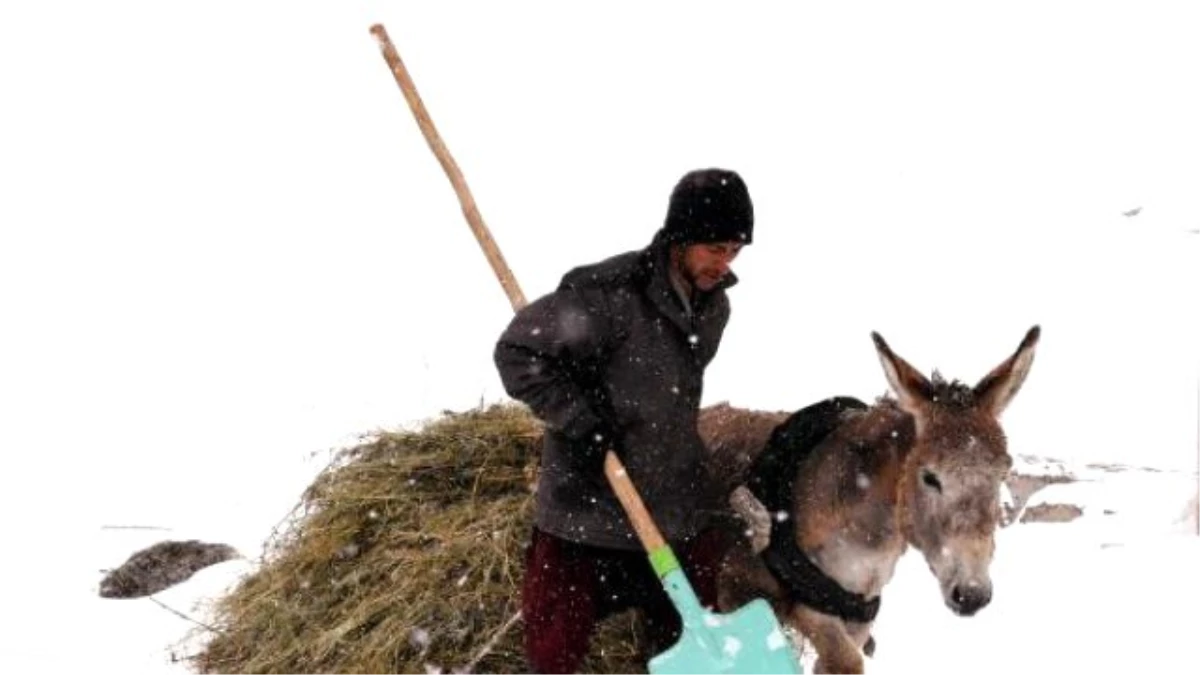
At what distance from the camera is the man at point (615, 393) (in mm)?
3658

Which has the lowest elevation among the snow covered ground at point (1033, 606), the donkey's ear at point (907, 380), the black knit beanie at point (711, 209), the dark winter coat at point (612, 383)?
the snow covered ground at point (1033, 606)

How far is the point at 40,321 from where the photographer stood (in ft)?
46.0

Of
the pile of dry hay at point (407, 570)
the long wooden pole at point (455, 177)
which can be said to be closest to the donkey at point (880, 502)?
the pile of dry hay at point (407, 570)

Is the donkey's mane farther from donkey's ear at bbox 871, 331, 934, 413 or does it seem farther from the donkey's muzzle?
the donkey's muzzle

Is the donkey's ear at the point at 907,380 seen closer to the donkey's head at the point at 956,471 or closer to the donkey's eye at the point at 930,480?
the donkey's head at the point at 956,471

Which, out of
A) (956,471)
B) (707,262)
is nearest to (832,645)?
(956,471)

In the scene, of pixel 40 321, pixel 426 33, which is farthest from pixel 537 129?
pixel 40 321

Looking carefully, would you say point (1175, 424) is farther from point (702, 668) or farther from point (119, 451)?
point (119, 451)

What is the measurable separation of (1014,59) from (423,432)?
16.7 metres

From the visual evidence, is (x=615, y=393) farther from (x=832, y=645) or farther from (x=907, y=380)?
(x=832, y=645)

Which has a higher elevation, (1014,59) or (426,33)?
(426,33)

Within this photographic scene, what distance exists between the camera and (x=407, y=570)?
4.42 metres

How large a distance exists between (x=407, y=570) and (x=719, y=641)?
4.21 ft

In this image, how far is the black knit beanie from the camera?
365 cm
